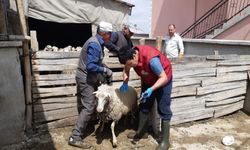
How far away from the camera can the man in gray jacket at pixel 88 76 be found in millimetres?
4473

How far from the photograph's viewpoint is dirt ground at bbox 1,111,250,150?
186 inches

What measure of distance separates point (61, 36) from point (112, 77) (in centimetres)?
1007

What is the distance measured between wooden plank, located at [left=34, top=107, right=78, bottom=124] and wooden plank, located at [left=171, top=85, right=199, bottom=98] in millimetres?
2006

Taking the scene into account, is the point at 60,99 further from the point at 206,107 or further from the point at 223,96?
the point at 223,96

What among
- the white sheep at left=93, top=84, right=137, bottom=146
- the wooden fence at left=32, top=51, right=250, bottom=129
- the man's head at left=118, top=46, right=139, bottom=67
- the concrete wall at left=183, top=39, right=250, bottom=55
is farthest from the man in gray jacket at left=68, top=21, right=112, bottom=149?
the concrete wall at left=183, top=39, right=250, bottom=55

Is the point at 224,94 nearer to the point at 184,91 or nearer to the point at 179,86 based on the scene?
the point at 184,91

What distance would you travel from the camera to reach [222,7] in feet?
41.7

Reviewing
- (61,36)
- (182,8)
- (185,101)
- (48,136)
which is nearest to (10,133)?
(48,136)

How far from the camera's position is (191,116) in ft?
19.5

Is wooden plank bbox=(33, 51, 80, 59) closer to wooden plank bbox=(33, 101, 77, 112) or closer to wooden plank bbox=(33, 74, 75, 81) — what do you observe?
wooden plank bbox=(33, 74, 75, 81)

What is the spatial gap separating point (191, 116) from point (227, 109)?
3.66 ft

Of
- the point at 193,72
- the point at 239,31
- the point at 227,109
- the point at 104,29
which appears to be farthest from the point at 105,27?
the point at 239,31

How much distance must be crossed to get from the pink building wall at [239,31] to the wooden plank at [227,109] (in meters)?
4.08

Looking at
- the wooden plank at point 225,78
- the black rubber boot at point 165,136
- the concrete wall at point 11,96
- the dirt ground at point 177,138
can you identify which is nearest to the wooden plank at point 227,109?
the dirt ground at point 177,138
